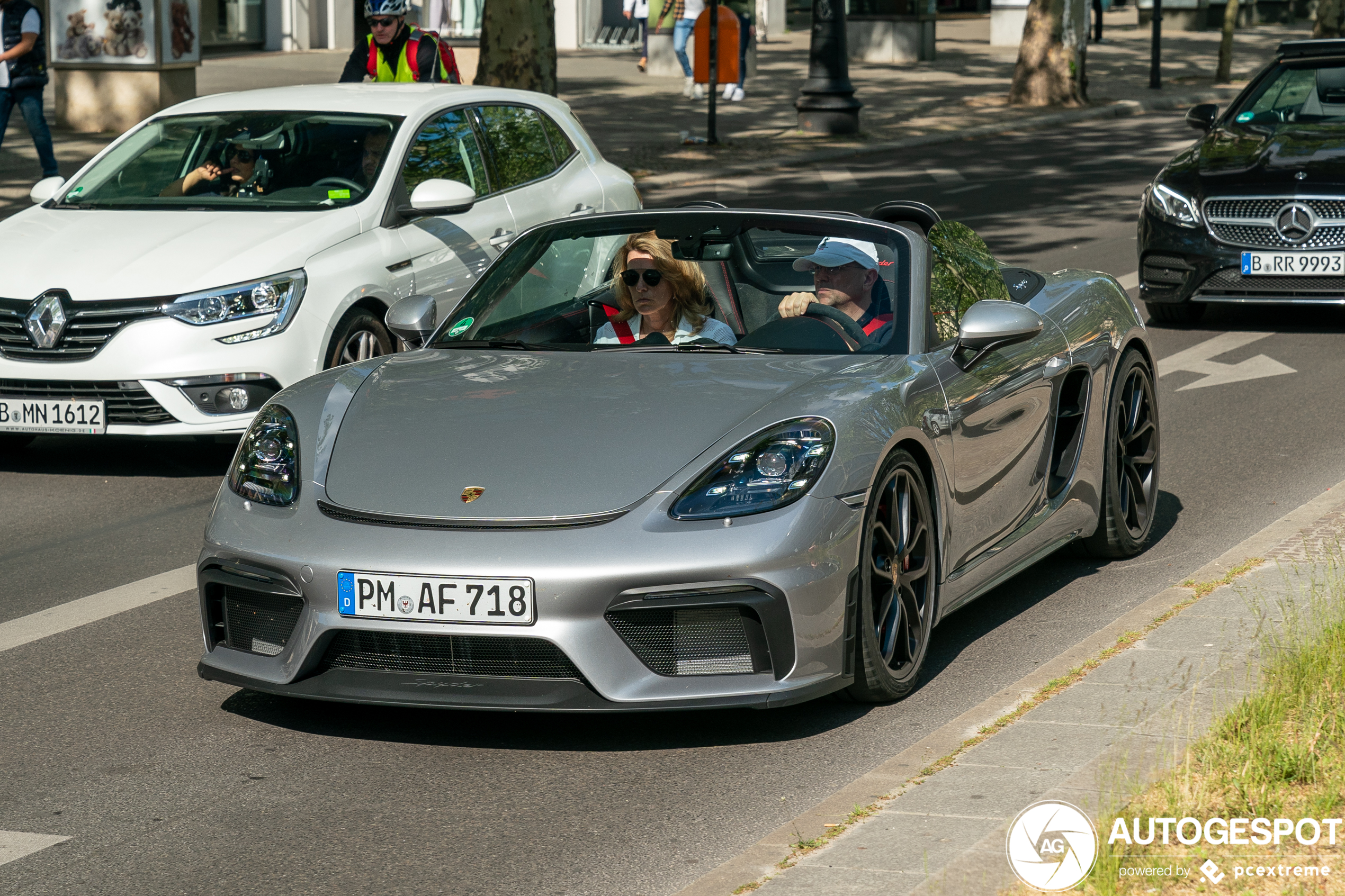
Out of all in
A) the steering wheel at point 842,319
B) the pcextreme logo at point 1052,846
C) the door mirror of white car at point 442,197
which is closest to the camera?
the pcextreme logo at point 1052,846

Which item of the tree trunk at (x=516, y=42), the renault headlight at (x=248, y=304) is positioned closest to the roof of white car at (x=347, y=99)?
the renault headlight at (x=248, y=304)

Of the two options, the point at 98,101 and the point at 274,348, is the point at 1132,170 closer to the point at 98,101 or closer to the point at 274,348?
the point at 98,101

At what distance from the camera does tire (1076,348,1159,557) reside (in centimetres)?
685

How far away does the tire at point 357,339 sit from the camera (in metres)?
8.64

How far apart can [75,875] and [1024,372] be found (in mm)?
3278

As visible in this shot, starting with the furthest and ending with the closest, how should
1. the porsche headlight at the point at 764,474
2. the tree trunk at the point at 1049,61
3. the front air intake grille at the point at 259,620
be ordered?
the tree trunk at the point at 1049,61 → the front air intake grille at the point at 259,620 → the porsche headlight at the point at 764,474

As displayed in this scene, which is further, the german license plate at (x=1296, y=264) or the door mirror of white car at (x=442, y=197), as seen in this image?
the german license plate at (x=1296, y=264)

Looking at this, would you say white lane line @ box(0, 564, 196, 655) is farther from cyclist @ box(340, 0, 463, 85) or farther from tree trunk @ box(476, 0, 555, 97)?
tree trunk @ box(476, 0, 555, 97)

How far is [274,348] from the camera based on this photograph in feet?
27.4

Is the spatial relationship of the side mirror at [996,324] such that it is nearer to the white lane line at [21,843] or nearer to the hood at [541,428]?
the hood at [541,428]

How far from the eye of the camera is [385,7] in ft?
38.8

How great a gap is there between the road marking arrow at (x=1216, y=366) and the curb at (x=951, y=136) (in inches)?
308

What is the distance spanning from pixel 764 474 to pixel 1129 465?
8.26ft

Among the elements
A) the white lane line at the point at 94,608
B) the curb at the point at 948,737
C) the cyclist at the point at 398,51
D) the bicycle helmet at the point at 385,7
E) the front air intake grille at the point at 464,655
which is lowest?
the white lane line at the point at 94,608
